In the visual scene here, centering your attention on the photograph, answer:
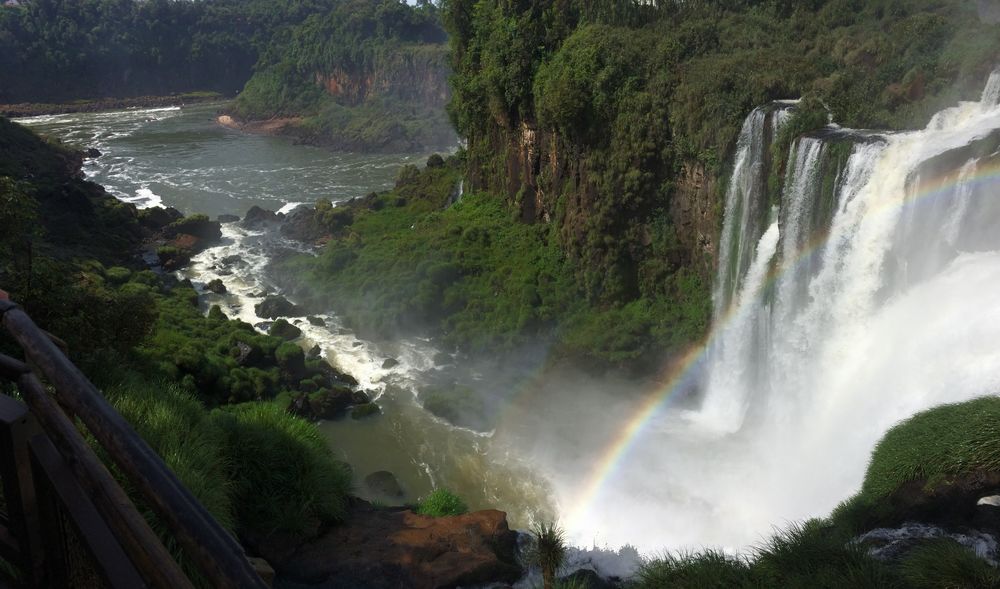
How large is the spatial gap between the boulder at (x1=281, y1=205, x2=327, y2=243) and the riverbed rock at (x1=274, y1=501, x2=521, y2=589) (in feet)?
90.2

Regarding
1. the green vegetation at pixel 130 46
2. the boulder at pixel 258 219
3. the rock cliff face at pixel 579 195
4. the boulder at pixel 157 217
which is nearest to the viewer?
the rock cliff face at pixel 579 195

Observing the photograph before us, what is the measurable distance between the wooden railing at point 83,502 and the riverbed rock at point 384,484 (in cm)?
1595

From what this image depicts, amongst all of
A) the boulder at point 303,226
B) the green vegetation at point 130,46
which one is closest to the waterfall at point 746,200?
the boulder at point 303,226

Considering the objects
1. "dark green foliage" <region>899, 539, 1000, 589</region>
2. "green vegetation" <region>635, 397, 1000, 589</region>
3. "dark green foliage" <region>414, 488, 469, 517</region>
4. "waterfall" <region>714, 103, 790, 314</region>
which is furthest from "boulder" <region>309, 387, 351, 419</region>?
"dark green foliage" <region>899, 539, 1000, 589</region>

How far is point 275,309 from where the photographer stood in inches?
1132

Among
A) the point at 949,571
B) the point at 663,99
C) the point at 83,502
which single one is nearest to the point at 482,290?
the point at 663,99

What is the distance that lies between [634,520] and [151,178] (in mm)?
48048

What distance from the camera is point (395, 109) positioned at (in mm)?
73062

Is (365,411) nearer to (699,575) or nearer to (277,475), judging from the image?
(277,475)

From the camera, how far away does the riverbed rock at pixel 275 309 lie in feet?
93.8

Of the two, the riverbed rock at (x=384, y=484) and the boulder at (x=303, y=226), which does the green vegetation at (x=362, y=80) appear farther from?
the riverbed rock at (x=384, y=484)

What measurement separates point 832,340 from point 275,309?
2084 cm

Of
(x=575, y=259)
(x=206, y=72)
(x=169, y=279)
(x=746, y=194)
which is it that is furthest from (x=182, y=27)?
(x=746, y=194)

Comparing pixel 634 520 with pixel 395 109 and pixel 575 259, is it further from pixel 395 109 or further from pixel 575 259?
pixel 395 109
